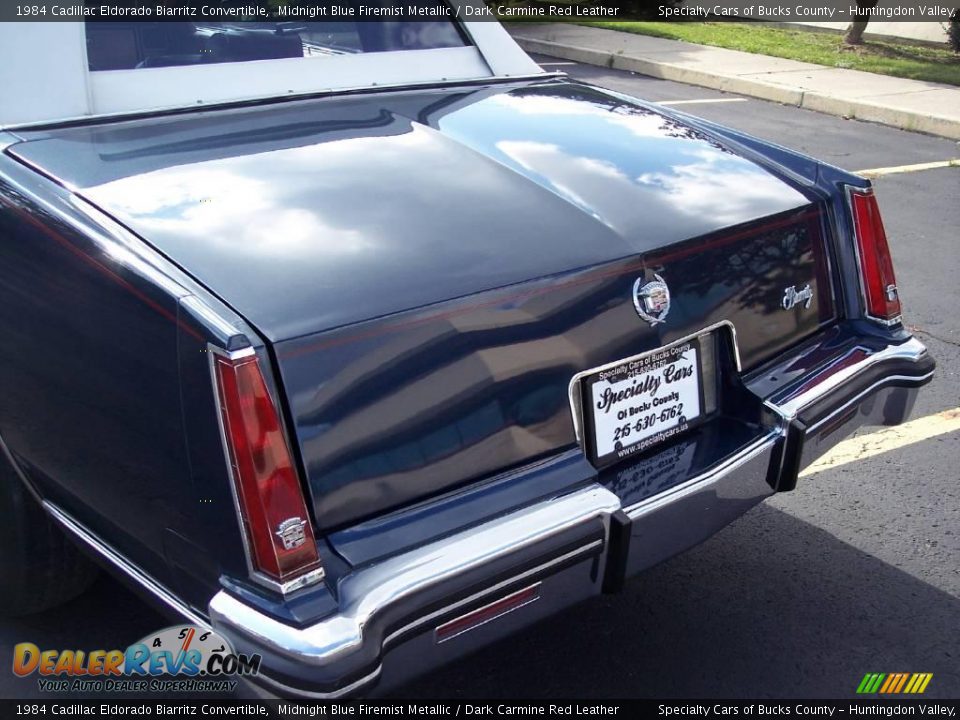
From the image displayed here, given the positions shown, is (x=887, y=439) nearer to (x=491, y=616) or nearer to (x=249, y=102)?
(x=491, y=616)

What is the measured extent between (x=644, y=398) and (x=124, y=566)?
4.01ft

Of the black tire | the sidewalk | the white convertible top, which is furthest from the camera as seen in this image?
the sidewalk

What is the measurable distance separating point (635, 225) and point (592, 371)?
0.39 meters

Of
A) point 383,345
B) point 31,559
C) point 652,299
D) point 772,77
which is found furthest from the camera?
point 772,77

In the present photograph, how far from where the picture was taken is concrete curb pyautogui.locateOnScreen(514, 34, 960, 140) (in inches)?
392

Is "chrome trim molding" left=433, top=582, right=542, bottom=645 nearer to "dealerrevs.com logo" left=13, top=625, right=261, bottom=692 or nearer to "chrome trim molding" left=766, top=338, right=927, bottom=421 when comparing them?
"dealerrevs.com logo" left=13, top=625, right=261, bottom=692

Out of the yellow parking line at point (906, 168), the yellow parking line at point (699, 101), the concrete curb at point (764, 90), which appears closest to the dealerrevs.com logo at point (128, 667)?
the yellow parking line at point (906, 168)

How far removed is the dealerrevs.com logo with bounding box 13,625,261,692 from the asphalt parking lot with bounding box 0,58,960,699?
0.05 metres

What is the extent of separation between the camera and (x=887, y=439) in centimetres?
418

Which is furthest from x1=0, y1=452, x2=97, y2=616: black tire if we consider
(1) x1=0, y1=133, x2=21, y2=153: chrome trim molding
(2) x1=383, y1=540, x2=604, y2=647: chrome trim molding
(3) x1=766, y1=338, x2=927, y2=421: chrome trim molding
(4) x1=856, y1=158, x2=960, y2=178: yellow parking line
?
(4) x1=856, y1=158, x2=960, y2=178: yellow parking line

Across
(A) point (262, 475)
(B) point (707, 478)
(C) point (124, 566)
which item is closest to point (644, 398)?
(B) point (707, 478)

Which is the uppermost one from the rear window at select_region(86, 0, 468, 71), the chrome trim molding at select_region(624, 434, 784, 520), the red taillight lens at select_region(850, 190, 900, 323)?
the rear window at select_region(86, 0, 468, 71)

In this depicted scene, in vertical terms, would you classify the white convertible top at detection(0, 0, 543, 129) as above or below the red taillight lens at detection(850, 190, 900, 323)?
above

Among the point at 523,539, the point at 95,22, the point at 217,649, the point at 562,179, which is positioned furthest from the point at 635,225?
the point at 95,22
